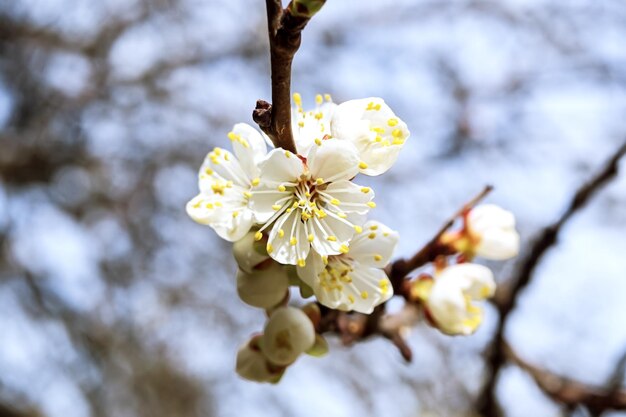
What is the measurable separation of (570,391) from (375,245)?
93 cm

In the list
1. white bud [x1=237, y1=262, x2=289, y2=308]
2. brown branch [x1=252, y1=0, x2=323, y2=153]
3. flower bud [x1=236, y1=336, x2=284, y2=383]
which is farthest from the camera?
flower bud [x1=236, y1=336, x2=284, y2=383]

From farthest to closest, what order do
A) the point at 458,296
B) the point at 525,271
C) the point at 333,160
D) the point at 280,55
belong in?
the point at 525,271, the point at 458,296, the point at 333,160, the point at 280,55

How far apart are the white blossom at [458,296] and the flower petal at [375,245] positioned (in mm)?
180

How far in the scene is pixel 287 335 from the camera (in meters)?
0.96

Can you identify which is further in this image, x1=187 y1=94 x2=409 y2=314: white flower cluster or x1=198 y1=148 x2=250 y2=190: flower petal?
x1=198 y1=148 x2=250 y2=190: flower petal

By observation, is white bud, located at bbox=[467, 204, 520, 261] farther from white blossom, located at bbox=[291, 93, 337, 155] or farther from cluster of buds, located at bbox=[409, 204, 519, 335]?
white blossom, located at bbox=[291, 93, 337, 155]

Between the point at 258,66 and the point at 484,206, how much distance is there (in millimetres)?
3429

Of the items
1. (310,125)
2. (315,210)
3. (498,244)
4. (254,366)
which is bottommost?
(254,366)

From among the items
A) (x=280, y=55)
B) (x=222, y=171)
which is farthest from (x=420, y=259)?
(x=280, y=55)

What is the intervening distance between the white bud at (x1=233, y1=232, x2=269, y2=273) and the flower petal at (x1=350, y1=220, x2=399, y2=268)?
15 centimetres

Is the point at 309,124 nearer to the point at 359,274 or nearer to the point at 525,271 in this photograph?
the point at 359,274

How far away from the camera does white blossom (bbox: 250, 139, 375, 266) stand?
839 millimetres

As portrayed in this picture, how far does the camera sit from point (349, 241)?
35.5 inches

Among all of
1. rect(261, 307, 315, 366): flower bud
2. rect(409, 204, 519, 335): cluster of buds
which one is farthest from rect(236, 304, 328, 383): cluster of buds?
rect(409, 204, 519, 335): cluster of buds
